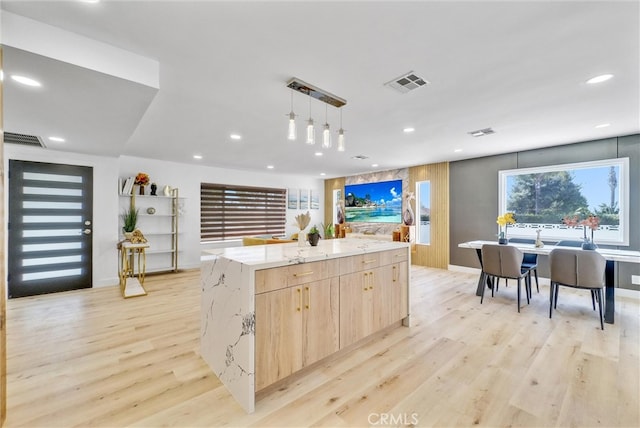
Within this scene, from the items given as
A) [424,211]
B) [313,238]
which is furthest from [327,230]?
[313,238]

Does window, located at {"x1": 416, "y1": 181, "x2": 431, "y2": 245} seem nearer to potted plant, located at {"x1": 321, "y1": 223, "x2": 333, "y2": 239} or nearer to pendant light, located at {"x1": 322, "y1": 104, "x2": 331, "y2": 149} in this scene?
potted plant, located at {"x1": 321, "y1": 223, "x2": 333, "y2": 239}

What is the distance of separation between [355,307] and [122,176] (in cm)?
557

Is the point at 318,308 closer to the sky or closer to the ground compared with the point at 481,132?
closer to the ground

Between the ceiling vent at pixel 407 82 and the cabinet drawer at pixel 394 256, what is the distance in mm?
1628

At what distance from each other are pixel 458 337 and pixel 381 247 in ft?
4.10

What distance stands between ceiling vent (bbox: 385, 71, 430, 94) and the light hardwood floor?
2.50m

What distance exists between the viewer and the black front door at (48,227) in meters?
4.11

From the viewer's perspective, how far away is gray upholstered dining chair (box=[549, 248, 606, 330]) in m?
3.10

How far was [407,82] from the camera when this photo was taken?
244 centimetres

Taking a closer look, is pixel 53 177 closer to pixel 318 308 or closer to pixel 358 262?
pixel 318 308

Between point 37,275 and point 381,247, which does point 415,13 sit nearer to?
point 381,247

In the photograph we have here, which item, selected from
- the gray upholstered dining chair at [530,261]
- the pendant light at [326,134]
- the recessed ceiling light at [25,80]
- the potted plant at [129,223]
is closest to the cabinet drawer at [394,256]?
the pendant light at [326,134]

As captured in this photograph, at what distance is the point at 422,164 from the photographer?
6.55 meters

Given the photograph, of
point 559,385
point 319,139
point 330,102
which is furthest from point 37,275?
point 559,385
